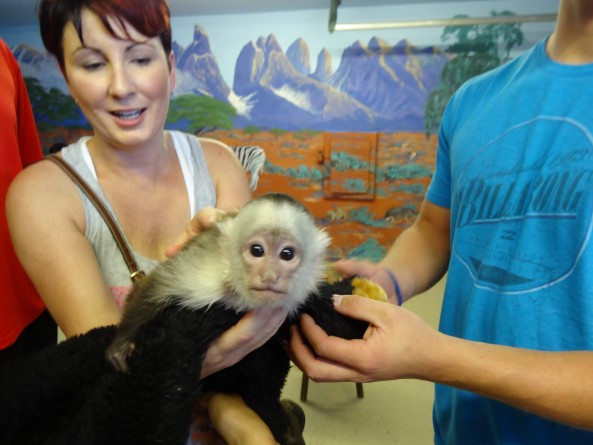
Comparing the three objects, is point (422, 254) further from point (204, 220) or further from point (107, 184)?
point (107, 184)

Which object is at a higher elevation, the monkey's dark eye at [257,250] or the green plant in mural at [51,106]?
the green plant in mural at [51,106]

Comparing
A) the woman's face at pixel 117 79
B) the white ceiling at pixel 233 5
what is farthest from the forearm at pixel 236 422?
the white ceiling at pixel 233 5

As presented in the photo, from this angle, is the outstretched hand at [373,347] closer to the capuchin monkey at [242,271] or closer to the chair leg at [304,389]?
the capuchin monkey at [242,271]

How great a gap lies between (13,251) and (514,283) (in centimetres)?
125

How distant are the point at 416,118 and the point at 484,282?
2352 millimetres

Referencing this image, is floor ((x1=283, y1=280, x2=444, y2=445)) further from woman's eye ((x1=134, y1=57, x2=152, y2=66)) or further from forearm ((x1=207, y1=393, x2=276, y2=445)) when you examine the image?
woman's eye ((x1=134, y1=57, x2=152, y2=66))

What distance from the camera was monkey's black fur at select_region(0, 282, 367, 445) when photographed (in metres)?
0.61

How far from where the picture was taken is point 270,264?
696 mm

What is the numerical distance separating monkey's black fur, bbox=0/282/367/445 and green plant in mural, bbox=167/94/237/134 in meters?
2.65

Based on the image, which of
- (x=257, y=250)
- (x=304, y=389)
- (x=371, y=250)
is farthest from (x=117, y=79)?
(x=371, y=250)

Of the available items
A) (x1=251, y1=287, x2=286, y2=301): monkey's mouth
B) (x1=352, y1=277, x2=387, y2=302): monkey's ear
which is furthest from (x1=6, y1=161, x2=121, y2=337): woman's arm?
(x1=352, y1=277, x2=387, y2=302): monkey's ear

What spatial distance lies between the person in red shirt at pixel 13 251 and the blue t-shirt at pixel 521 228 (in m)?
1.14

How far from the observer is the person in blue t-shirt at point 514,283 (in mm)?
691

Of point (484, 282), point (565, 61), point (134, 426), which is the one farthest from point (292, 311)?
point (565, 61)
